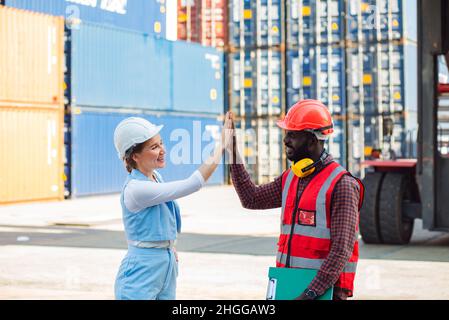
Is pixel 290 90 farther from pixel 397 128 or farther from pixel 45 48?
pixel 45 48

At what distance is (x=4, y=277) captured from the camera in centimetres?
1038

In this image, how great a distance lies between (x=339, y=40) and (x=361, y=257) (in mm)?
16950

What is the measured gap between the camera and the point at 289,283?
3.82m

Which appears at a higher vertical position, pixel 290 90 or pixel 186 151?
pixel 290 90

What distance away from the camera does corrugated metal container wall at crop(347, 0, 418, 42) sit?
25.9m

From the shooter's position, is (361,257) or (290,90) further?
(290,90)

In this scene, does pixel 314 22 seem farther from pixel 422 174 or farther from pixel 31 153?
pixel 422 174

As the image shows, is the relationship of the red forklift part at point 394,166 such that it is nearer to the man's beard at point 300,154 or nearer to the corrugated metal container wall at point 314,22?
the man's beard at point 300,154

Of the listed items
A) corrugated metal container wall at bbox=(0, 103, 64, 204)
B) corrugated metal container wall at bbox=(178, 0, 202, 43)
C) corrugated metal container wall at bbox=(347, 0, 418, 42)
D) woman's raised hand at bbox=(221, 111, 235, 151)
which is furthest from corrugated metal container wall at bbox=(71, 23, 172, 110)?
woman's raised hand at bbox=(221, 111, 235, 151)

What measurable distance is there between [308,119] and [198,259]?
8.16m

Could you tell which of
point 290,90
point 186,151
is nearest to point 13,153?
point 290,90

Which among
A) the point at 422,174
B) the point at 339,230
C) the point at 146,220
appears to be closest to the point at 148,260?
the point at 146,220

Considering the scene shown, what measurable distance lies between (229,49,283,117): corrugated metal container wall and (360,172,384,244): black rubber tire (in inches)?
675

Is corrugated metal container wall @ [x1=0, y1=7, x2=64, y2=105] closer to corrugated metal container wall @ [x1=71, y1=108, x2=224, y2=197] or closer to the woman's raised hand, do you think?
corrugated metal container wall @ [x1=71, y1=108, x2=224, y2=197]
